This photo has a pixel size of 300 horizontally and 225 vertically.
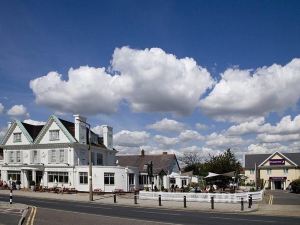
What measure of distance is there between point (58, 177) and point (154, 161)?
71.9 feet

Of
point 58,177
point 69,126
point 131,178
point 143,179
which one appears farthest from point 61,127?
point 143,179

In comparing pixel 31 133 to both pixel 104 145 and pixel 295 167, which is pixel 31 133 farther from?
pixel 295 167

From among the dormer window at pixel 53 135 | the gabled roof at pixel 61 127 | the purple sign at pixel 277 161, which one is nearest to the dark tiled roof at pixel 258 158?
the purple sign at pixel 277 161

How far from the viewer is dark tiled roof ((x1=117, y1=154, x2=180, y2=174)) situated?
74.4 m

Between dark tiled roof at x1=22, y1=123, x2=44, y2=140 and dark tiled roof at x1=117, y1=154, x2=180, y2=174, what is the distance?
59.6 ft

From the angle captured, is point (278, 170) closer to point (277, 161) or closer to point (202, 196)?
point (277, 161)

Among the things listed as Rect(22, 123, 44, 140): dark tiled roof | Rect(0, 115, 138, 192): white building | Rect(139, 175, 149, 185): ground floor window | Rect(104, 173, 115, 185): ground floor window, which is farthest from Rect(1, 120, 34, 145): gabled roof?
Rect(139, 175, 149, 185): ground floor window

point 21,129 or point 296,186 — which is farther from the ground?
point 21,129

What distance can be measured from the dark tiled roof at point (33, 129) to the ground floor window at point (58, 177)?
21.0ft

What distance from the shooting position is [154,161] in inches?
3009

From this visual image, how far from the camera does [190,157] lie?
12588cm

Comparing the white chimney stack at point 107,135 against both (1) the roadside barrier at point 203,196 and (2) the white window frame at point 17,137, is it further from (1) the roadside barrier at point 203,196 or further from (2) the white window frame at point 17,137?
(1) the roadside barrier at point 203,196

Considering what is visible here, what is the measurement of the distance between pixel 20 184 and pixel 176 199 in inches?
1142

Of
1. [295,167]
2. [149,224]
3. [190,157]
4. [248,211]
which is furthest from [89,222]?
[190,157]
